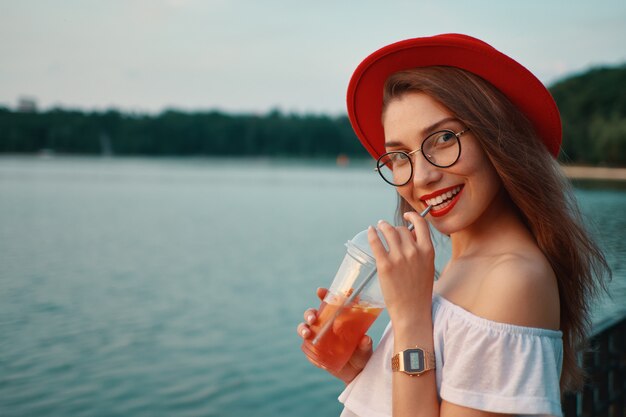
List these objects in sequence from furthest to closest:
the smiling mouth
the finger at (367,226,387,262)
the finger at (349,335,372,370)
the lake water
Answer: the lake water, the finger at (349,335,372,370), the smiling mouth, the finger at (367,226,387,262)

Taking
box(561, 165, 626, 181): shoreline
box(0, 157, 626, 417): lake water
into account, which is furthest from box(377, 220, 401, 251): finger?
box(561, 165, 626, 181): shoreline

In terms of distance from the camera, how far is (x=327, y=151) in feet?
323

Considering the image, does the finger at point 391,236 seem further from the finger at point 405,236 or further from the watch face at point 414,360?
the watch face at point 414,360

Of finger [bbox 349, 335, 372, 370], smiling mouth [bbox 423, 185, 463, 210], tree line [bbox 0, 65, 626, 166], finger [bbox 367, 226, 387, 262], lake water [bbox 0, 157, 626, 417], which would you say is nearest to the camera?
finger [bbox 367, 226, 387, 262]

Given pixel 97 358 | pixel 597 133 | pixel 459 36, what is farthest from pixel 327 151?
pixel 459 36

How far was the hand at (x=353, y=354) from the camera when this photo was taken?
1474mm

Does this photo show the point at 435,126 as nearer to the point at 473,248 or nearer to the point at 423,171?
the point at 423,171

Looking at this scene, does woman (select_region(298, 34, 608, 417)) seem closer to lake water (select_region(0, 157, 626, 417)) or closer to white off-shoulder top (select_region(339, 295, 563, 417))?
white off-shoulder top (select_region(339, 295, 563, 417))

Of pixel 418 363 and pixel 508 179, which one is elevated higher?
pixel 508 179

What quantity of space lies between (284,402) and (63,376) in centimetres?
285

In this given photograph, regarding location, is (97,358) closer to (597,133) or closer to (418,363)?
(418,363)

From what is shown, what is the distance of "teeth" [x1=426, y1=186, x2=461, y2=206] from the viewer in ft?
4.59

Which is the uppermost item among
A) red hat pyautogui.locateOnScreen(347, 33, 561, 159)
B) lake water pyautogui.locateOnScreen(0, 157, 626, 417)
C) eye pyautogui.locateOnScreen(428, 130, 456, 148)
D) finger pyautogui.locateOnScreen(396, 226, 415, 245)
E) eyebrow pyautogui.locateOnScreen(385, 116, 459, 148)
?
red hat pyautogui.locateOnScreen(347, 33, 561, 159)

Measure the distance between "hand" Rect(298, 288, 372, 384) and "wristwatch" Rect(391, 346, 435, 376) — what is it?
226mm
